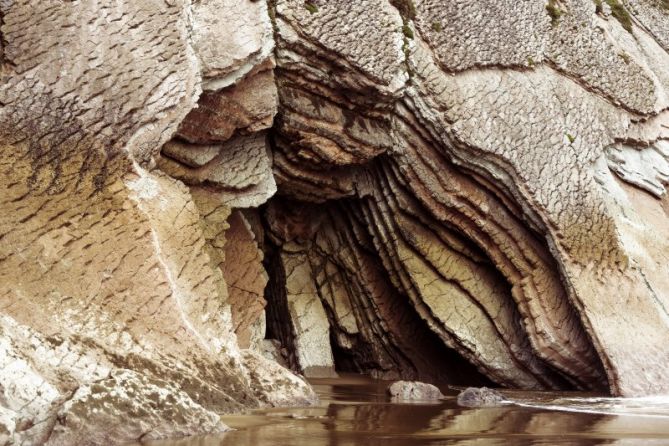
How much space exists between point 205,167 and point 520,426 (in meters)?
5.65

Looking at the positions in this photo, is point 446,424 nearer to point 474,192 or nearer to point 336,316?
point 474,192

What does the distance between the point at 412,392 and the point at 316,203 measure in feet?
14.6

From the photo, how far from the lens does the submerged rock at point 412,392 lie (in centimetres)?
1077

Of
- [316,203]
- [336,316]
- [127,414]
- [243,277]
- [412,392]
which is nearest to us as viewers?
[127,414]

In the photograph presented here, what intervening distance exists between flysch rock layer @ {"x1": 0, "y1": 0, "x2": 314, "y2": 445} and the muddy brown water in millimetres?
437

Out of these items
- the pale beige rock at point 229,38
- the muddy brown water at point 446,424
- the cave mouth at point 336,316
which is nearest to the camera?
the muddy brown water at point 446,424

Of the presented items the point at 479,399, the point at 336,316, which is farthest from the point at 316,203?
the point at 479,399

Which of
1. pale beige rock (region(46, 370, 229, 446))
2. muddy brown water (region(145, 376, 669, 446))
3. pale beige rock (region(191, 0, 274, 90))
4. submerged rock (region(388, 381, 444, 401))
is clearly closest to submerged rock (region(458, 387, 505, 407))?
muddy brown water (region(145, 376, 669, 446))

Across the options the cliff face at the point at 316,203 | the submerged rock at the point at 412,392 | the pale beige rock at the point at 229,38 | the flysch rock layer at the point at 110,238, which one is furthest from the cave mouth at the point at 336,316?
the flysch rock layer at the point at 110,238

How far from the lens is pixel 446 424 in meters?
7.79

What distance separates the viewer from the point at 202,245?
9.70 m

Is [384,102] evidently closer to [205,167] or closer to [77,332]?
[205,167]

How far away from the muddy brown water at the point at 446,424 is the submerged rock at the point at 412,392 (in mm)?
206

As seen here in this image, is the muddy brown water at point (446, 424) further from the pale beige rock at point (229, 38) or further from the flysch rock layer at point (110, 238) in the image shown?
the pale beige rock at point (229, 38)
